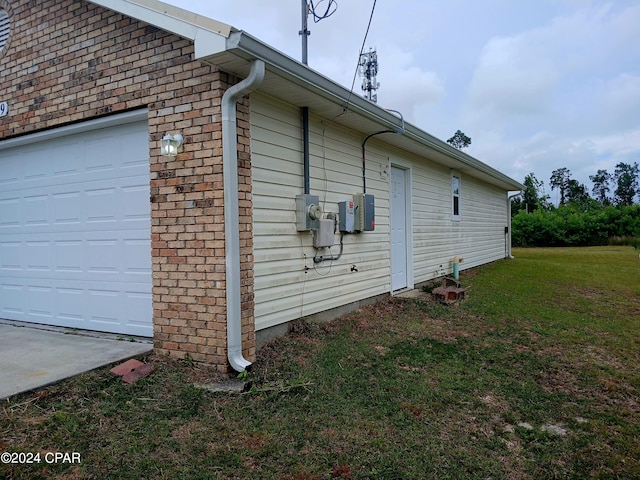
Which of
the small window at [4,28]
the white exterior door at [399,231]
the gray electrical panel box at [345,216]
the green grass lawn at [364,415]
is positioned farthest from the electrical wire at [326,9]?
the green grass lawn at [364,415]

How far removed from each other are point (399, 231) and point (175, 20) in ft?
17.7

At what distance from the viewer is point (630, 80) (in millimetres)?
15680

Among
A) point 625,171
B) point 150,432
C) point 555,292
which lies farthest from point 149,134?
point 625,171

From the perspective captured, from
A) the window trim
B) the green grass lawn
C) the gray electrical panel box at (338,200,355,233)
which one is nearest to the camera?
the green grass lawn

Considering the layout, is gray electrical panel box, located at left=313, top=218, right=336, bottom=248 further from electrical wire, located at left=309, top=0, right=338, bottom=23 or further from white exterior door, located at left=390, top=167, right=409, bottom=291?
electrical wire, located at left=309, top=0, right=338, bottom=23

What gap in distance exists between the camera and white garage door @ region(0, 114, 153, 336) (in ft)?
14.6

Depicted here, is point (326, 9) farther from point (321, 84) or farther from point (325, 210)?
point (325, 210)

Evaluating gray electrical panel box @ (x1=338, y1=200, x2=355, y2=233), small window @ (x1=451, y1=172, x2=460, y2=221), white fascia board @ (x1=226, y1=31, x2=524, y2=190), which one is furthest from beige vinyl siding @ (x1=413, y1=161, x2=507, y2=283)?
gray electrical panel box @ (x1=338, y1=200, x2=355, y2=233)

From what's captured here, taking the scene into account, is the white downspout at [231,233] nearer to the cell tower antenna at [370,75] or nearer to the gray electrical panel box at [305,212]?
the gray electrical panel box at [305,212]

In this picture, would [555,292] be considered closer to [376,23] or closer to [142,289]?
[376,23]

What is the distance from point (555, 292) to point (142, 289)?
24.3 feet

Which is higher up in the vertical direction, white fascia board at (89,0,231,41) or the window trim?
→ white fascia board at (89,0,231,41)

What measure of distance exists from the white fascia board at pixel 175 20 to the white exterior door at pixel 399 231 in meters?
4.77

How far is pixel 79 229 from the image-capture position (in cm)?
491
